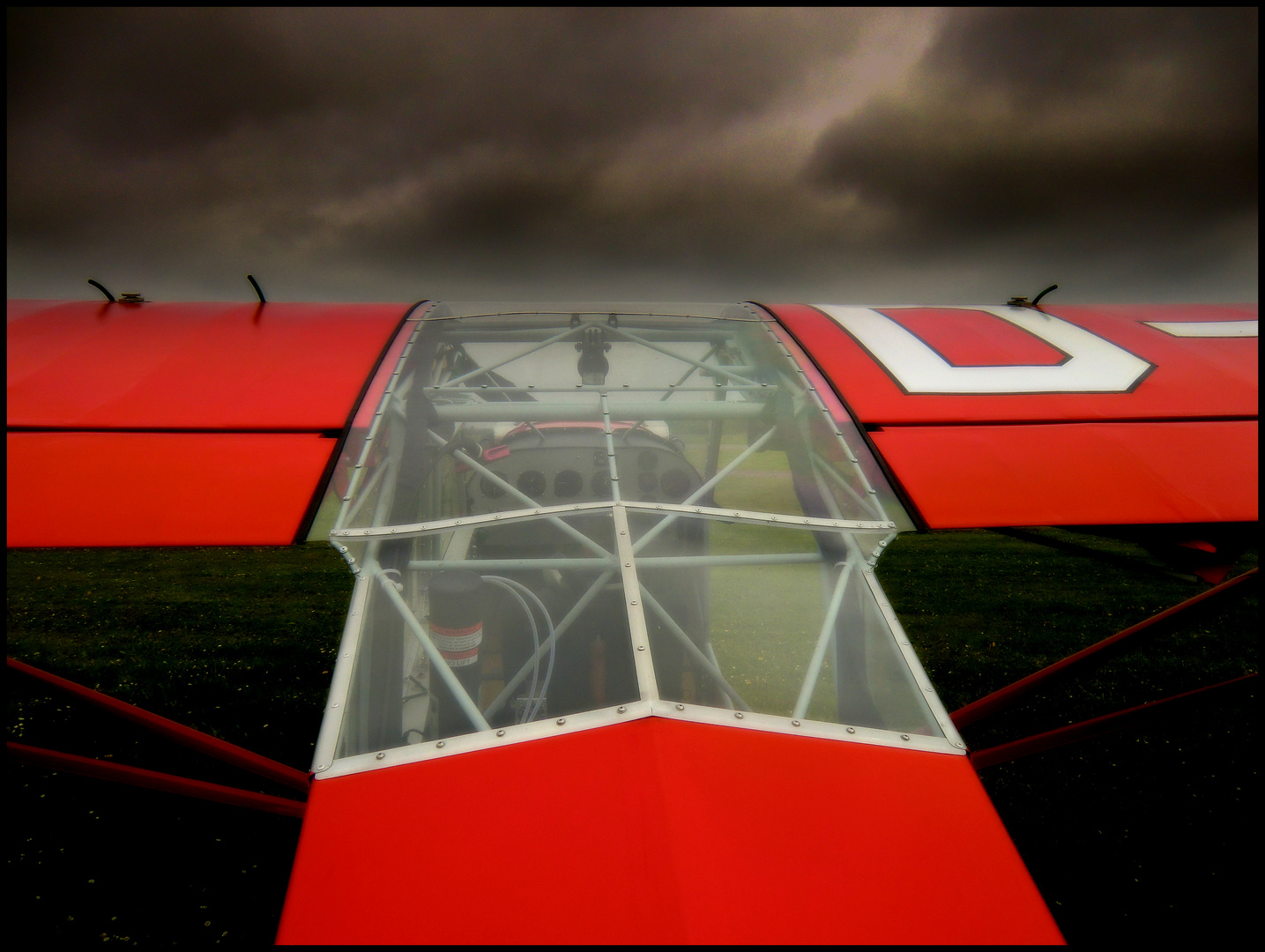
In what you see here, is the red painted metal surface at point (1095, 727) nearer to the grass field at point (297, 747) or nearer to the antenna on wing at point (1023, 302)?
the grass field at point (297, 747)

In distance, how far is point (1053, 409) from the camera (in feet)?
9.14

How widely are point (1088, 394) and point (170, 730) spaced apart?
4.31m

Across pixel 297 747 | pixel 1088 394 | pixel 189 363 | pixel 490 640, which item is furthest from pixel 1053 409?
pixel 297 747

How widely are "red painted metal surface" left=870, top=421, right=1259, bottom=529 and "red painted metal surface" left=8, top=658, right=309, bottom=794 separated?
2.83m

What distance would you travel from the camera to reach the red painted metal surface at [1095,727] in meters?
1.82

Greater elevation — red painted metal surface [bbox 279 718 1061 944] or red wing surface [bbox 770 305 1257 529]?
red wing surface [bbox 770 305 1257 529]

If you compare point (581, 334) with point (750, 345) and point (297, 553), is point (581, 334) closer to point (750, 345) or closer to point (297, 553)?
point (750, 345)

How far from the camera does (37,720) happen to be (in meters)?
5.24

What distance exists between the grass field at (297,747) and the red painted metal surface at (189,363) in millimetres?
1389

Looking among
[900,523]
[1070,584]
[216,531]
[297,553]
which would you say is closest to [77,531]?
[216,531]

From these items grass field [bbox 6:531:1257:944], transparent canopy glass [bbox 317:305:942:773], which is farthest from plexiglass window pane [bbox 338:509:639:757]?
grass field [bbox 6:531:1257:944]

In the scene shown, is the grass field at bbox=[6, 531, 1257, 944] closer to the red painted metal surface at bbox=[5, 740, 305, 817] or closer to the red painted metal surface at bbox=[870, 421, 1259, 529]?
the red painted metal surface at bbox=[5, 740, 305, 817]

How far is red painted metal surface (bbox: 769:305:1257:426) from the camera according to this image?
277cm

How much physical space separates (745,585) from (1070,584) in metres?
8.03
